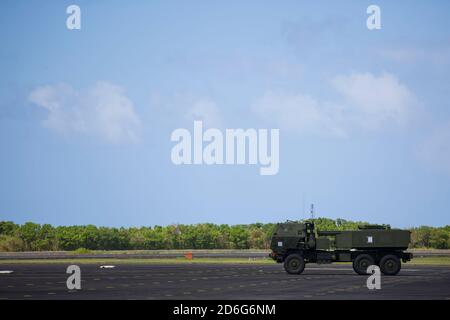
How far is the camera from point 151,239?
10956 cm

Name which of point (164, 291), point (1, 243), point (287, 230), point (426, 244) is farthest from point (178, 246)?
point (164, 291)

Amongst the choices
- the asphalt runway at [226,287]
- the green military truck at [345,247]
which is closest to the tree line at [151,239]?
the green military truck at [345,247]

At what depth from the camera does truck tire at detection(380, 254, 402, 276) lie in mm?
44438

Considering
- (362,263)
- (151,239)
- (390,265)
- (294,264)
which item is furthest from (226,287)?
(151,239)

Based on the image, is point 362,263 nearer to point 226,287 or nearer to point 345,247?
point 345,247

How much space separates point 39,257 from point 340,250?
41771mm

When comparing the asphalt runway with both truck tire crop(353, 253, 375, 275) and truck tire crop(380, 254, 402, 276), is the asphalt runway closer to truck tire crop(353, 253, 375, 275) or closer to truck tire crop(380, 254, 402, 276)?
truck tire crop(380, 254, 402, 276)

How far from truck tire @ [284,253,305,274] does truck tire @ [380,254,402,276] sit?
4.61 metres

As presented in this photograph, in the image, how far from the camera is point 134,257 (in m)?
76.3

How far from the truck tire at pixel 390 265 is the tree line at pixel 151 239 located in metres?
60.0

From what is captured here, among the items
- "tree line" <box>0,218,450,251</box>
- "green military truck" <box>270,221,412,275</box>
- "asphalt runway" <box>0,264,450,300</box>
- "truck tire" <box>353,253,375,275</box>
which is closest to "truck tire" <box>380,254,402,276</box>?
"green military truck" <box>270,221,412,275</box>

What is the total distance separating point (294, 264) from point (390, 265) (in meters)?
5.53

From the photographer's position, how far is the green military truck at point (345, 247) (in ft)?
147
